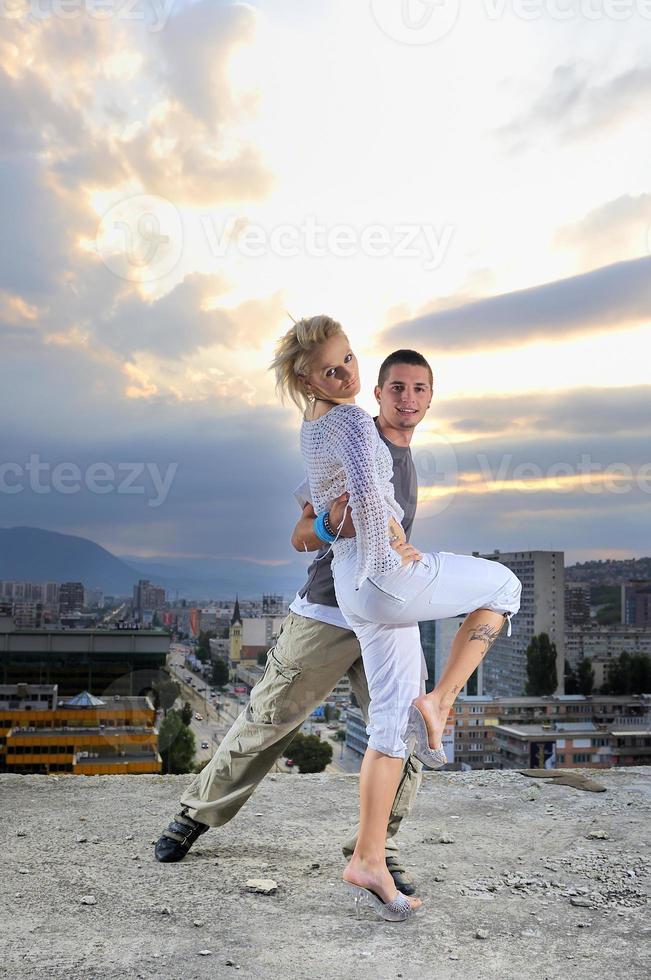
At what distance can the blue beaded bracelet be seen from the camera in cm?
237

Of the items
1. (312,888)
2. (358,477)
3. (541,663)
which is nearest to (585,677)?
(541,663)

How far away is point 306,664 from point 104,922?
861 millimetres

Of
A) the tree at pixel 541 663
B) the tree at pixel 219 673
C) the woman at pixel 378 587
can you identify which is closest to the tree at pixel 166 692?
the tree at pixel 219 673

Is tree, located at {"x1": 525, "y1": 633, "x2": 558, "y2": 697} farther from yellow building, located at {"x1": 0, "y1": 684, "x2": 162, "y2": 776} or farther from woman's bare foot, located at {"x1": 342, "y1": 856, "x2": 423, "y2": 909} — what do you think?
woman's bare foot, located at {"x1": 342, "y1": 856, "x2": 423, "y2": 909}

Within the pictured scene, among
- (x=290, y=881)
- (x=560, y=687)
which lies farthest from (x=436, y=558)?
(x=560, y=687)

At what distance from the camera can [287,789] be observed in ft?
13.4

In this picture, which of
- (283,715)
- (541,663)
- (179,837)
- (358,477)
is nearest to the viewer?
(358,477)

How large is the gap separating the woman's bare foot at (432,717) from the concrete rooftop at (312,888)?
1.66ft

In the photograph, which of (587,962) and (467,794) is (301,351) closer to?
(587,962)

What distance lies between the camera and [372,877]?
238 cm

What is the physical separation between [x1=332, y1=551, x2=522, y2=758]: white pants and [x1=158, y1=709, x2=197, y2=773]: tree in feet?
18.1

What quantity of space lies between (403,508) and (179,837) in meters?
1.27

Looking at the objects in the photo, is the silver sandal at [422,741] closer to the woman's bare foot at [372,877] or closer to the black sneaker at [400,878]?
the woman's bare foot at [372,877]

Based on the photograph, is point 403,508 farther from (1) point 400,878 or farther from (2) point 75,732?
(2) point 75,732
